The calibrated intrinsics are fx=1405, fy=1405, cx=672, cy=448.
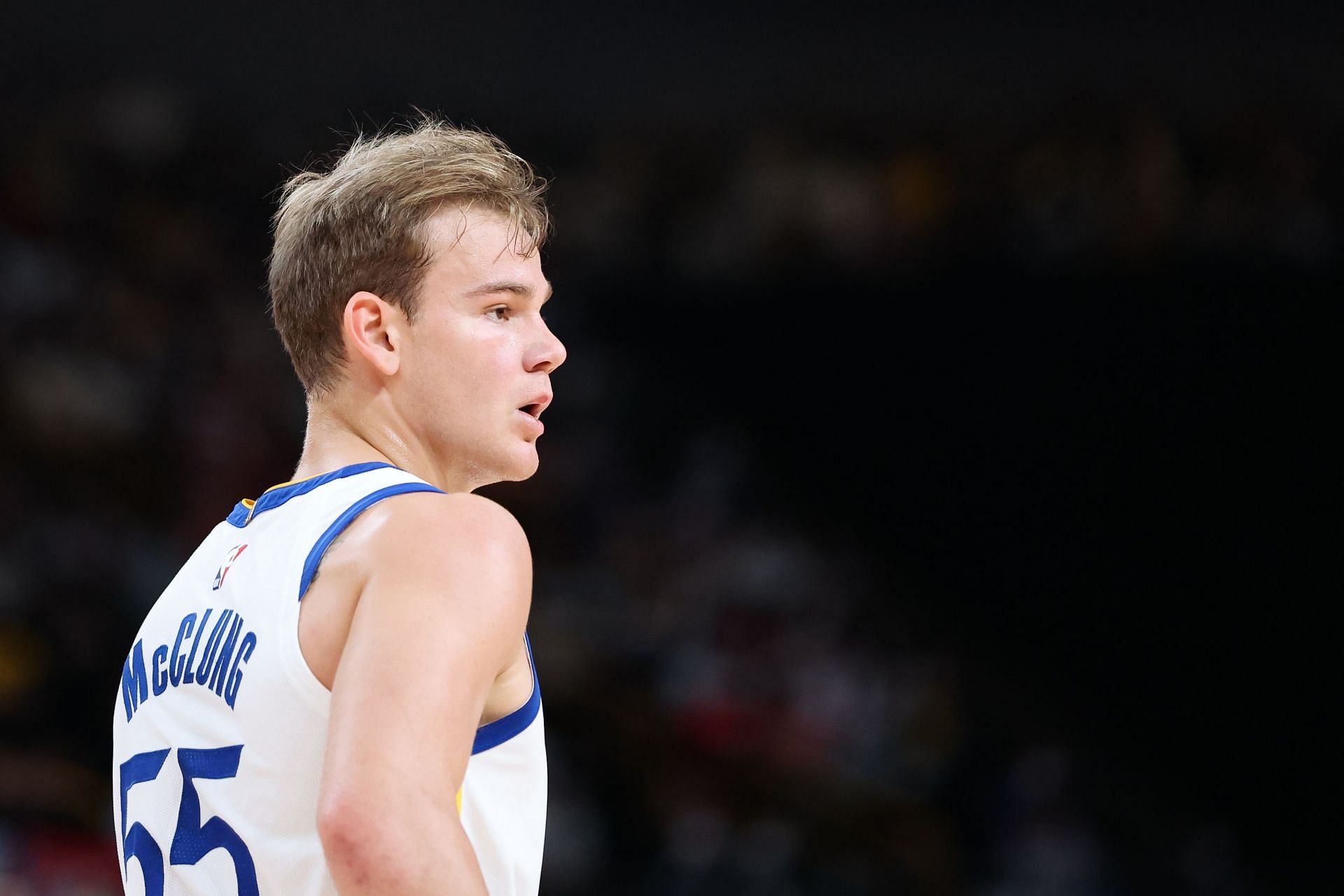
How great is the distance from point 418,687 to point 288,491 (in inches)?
21.7

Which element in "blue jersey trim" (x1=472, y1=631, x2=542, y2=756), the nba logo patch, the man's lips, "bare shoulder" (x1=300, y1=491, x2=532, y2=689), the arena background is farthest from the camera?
the arena background

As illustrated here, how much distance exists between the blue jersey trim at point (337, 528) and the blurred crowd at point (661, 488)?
4137 mm

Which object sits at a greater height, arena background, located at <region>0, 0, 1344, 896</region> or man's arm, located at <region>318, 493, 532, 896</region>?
arena background, located at <region>0, 0, 1344, 896</region>

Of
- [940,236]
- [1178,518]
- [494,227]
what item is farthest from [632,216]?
[494,227]

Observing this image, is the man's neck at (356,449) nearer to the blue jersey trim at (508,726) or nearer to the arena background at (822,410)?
the blue jersey trim at (508,726)

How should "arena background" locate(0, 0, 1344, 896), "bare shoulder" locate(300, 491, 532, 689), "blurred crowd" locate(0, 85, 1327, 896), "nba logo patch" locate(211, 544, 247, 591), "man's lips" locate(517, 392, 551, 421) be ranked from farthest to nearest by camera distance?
"arena background" locate(0, 0, 1344, 896) → "blurred crowd" locate(0, 85, 1327, 896) → "man's lips" locate(517, 392, 551, 421) → "nba logo patch" locate(211, 544, 247, 591) → "bare shoulder" locate(300, 491, 532, 689)

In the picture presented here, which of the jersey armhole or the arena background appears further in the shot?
the arena background

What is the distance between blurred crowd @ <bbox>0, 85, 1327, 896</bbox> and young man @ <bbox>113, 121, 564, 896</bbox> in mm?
3898

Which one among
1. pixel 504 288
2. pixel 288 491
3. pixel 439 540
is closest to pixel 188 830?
pixel 288 491

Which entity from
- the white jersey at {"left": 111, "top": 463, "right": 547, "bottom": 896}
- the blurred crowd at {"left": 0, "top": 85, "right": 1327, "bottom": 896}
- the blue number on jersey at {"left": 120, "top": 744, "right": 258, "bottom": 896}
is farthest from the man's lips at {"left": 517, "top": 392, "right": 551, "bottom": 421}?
the blurred crowd at {"left": 0, "top": 85, "right": 1327, "bottom": 896}

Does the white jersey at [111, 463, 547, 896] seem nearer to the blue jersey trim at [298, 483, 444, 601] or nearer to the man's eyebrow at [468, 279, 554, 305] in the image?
the blue jersey trim at [298, 483, 444, 601]

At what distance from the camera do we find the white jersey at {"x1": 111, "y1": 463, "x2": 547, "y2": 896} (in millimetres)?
1513

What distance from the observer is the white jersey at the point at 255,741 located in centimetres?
151

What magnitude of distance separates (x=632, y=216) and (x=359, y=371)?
7297 millimetres
